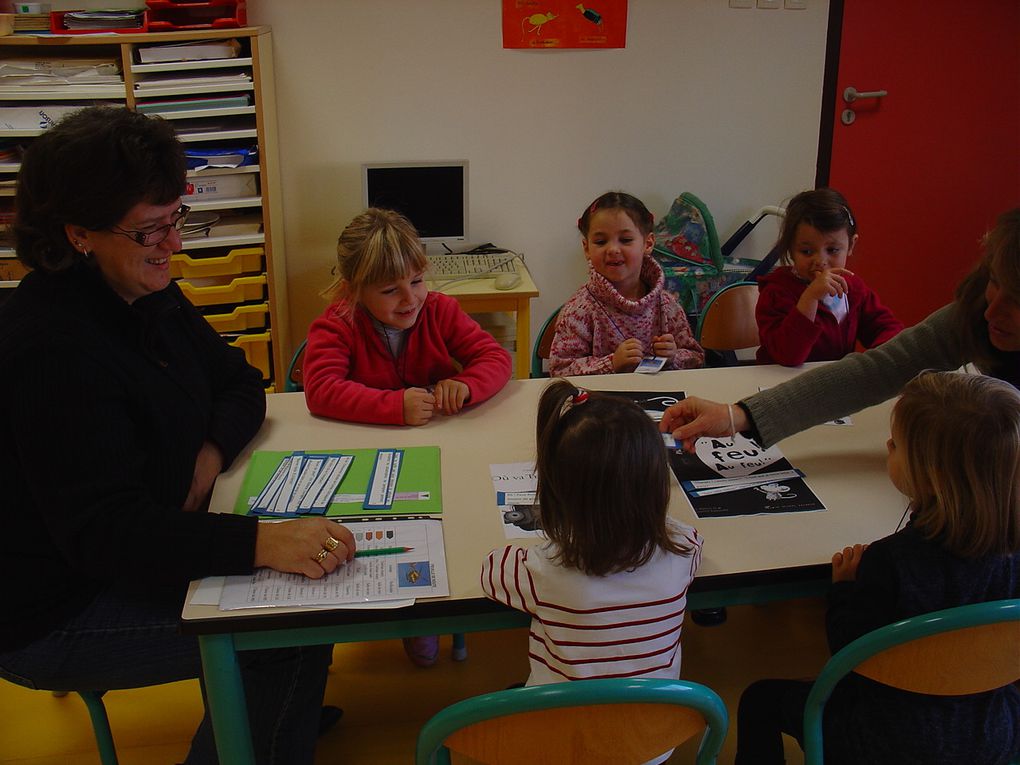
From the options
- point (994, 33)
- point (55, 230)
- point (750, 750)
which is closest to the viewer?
point (55, 230)

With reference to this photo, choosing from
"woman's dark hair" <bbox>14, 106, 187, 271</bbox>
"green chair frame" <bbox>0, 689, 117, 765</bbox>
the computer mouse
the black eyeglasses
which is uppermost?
"woman's dark hair" <bbox>14, 106, 187, 271</bbox>

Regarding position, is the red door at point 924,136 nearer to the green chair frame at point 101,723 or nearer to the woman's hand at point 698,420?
the woman's hand at point 698,420

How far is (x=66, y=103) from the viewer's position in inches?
122

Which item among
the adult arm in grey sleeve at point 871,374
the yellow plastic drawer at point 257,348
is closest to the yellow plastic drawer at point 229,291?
the yellow plastic drawer at point 257,348

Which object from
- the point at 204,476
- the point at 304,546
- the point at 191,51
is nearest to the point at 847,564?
the point at 304,546

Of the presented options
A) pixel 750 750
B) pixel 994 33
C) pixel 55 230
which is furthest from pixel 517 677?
pixel 994 33

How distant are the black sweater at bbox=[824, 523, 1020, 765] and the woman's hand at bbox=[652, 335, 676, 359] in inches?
38.8

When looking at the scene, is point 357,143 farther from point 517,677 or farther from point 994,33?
point 994,33

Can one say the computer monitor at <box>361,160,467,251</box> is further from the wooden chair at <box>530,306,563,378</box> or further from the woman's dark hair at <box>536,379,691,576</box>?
the woman's dark hair at <box>536,379,691,576</box>

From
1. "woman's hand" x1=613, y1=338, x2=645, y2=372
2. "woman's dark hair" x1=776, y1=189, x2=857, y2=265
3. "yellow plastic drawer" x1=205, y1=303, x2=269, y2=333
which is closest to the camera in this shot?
"woman's hand" x1=613, y1=338, x2=645, y2=372

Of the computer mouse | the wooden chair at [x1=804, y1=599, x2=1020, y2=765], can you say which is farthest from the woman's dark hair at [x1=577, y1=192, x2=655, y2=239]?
the wooden chair at [x1=804, y1=599, x2=1020, y2=765]

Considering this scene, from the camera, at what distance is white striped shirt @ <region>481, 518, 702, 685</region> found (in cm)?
123

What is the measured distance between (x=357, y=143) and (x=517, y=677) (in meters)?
2.32

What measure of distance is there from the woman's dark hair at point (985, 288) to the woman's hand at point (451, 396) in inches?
38.3
